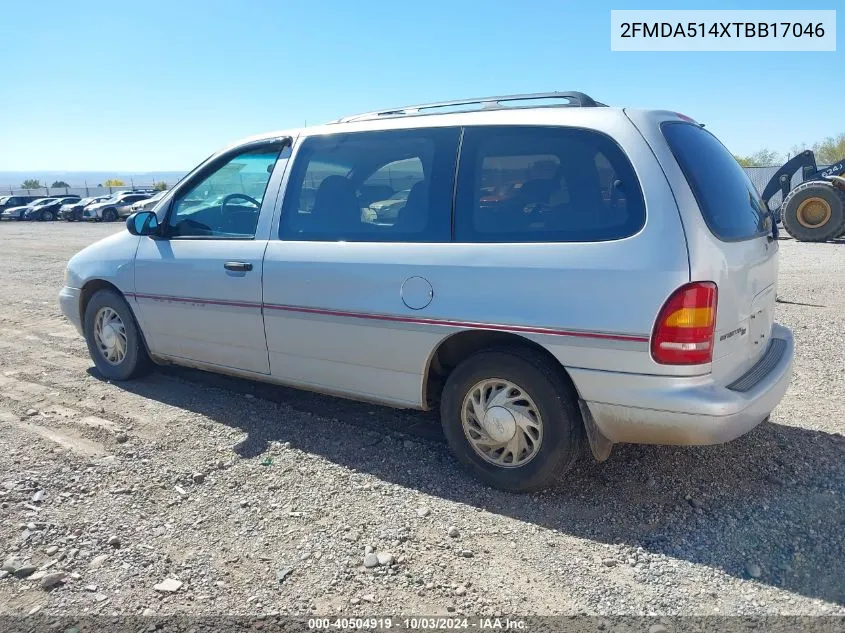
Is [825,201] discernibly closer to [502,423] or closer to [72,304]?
[502,423]

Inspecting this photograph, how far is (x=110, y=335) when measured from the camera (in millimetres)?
5535

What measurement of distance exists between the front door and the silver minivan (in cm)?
2

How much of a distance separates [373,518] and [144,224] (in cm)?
289

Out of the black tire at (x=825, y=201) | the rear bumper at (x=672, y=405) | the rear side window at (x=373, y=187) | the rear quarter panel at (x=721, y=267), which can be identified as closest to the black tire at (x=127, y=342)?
the rear side window at (x=373, y=187)

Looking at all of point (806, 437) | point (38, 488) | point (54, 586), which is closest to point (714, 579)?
point (806, 437)

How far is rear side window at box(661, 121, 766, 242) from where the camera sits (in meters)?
3.22

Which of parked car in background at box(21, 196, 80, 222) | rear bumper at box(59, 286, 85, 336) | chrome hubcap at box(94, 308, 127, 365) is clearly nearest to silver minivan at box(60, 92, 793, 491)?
chrome hubcap at box(94, 308, 127, 365)

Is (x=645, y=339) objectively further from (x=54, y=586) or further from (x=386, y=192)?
(x=54, y=586)

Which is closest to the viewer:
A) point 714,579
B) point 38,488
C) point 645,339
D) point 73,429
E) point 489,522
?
point 714,579

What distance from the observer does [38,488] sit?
380cm

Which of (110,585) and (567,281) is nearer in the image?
(110,585)

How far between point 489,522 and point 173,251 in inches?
116

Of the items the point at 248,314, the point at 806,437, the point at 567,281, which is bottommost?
the point at 806,437

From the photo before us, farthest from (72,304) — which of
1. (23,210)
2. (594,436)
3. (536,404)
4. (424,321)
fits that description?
(23,210)
